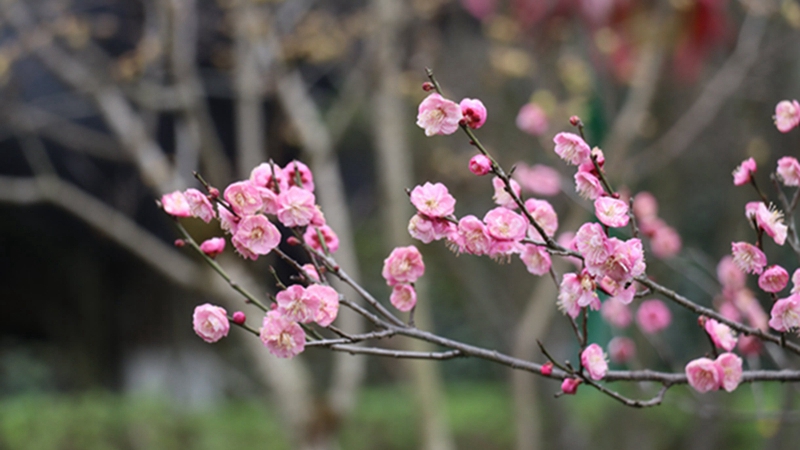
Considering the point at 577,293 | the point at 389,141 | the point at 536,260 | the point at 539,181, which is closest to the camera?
the point at 577,293

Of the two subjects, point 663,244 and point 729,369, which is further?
point 663,244

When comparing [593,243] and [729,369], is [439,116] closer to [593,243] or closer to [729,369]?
[593,243]

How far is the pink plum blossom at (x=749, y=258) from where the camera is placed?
3.42ft

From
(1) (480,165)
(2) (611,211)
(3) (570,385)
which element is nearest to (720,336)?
(3) (570,385)

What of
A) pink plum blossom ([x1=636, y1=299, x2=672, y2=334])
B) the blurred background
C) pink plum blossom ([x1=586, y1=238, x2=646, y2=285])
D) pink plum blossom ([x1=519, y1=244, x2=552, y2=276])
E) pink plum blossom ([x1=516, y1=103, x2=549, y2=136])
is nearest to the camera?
pink plum blossom ([x1=586, y1=238, x2=646, y2=285])

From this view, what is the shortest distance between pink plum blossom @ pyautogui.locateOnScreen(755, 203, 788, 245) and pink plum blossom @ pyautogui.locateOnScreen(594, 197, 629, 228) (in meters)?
0.24

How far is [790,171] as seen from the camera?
115cm

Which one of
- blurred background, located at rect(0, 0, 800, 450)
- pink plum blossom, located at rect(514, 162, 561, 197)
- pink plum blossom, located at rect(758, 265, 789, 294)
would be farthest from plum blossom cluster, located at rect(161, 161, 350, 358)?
pink plum blossom, located at rect(514, 162, 561, 197)

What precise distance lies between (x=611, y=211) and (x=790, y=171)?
0.39 m

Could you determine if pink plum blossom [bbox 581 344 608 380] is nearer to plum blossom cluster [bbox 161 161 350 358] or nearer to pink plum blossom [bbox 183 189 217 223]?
plum blossom cluster [bbox 161 161 350 358]

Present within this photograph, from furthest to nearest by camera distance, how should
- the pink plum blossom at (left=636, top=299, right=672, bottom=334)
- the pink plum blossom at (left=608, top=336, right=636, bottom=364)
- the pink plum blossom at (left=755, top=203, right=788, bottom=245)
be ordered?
the pink plum blossom at (left=608, top=336, right=636, bottom=364)
the pink plum blossom at (left=636, top=299, right=672, bottom=334)
the pink plum blossom at (left=755, top=203, right=788, bottom=245)

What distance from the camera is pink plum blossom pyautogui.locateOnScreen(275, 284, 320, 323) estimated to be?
3.26ft

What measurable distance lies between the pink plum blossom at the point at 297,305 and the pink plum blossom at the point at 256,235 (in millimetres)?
64

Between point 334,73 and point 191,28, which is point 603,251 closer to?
point 191,28
